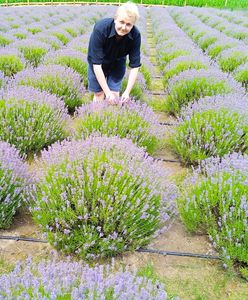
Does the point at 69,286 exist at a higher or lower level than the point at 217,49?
higher

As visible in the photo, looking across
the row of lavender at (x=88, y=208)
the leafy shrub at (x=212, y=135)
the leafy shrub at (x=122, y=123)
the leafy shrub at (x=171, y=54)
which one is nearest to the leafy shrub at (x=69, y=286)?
the row of lavender at (x=88, y=208)

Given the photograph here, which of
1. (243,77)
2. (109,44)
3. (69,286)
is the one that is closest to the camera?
(69,286)

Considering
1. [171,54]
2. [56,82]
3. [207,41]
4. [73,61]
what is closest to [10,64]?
[73,61]

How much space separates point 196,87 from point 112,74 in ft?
3.92

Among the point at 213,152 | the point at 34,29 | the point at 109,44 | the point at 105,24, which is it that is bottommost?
the point at 34,29

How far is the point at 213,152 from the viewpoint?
11.5 feet

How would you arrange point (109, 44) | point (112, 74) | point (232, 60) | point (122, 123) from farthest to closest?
point (232, 60)
point (112, 74)
point (109, 44)
point (122, 123)

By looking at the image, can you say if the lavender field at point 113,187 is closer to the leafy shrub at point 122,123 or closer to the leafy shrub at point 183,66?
the leafy shrub at point 122,123

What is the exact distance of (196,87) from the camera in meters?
4.88

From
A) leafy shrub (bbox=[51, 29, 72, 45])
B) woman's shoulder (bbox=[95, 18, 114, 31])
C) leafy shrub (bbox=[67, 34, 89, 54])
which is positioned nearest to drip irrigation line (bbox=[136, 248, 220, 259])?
woman's shoulder (bbox=[95, 18, 114, 31])

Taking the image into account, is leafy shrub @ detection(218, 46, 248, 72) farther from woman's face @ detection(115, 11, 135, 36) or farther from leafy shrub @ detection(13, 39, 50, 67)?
woman's face @ detection(115, 11, 135, 36)

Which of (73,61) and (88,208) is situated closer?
(88,208)

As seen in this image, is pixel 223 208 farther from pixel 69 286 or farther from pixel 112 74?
pixel 112 74

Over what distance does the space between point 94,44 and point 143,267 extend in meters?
2.45
